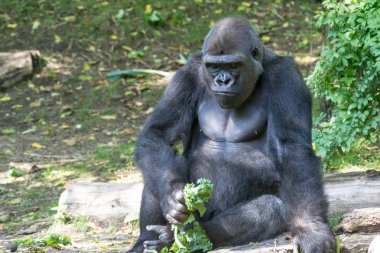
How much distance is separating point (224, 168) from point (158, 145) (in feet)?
1.68

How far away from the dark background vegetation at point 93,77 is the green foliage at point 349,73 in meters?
0.68

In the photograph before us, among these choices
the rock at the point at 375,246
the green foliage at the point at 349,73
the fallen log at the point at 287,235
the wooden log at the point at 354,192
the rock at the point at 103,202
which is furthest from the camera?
the rock at the point at 103,202

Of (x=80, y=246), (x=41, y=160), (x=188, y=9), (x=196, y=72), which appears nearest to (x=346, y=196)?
(x=196, y=72)

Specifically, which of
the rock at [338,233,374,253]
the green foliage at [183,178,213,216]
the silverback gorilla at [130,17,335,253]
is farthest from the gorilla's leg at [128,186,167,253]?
the rock at [338,233,374,253]

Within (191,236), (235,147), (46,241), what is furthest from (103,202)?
(191,236)

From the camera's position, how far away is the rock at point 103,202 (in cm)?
676

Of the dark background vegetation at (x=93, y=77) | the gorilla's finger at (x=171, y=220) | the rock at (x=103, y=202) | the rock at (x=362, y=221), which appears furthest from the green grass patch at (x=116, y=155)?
the rock at (x=362, y=221)

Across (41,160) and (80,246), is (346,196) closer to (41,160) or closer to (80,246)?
(80,246)

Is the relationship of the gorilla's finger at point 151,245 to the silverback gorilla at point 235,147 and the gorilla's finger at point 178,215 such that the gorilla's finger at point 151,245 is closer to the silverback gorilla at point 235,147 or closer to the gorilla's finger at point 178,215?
the silverback gorilla at point 235,147

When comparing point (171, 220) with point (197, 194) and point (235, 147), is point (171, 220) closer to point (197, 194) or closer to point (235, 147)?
point (197, 194)

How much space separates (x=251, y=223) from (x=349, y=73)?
80.0 inches

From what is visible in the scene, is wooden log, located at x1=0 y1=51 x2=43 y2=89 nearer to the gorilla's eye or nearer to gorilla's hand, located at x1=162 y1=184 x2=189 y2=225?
the gorilla's eye

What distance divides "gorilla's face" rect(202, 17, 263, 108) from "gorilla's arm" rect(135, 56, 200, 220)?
1.13 feet

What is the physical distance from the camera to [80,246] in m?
6.03
